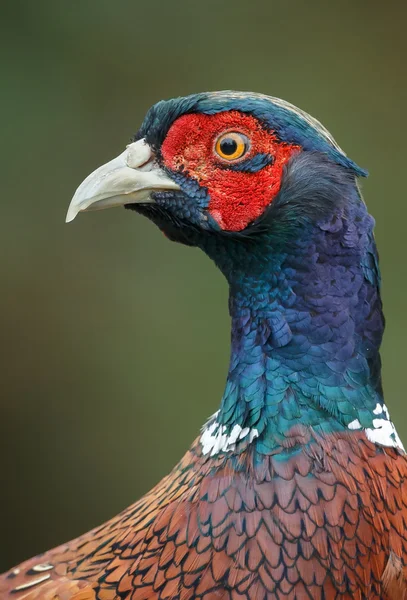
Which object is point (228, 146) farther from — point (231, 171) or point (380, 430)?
point (380, 430)

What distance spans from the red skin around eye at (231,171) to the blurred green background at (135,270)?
2.86 metres

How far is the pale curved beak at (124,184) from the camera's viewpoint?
2.00 metres

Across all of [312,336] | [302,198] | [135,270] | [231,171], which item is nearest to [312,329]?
[312,336]

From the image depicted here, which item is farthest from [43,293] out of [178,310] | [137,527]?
[137,527]

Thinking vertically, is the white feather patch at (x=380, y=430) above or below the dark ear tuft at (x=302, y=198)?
below

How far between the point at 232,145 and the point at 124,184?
0.94 ft

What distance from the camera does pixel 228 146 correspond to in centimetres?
194

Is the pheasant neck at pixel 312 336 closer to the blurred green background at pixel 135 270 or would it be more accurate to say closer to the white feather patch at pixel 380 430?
the white feather patch at pixel 380 430

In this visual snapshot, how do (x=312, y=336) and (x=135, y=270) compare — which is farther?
(x=135, y=270)

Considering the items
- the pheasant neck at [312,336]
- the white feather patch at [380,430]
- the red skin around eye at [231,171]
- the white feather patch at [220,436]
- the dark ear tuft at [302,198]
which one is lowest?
the white feather patch at [380,430]

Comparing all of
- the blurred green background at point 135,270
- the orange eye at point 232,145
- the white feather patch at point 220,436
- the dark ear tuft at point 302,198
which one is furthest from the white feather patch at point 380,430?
the blurred green background at point 135,270

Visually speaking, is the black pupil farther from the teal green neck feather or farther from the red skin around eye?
the teal green neck feather

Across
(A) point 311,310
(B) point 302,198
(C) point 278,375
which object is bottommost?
(C) point 278,375

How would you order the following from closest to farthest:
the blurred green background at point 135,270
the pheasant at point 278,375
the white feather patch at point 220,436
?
1. the pheasant at point 278,375
2. the white feather patch at point 220,436
3. the blurred green background at point 135,270
